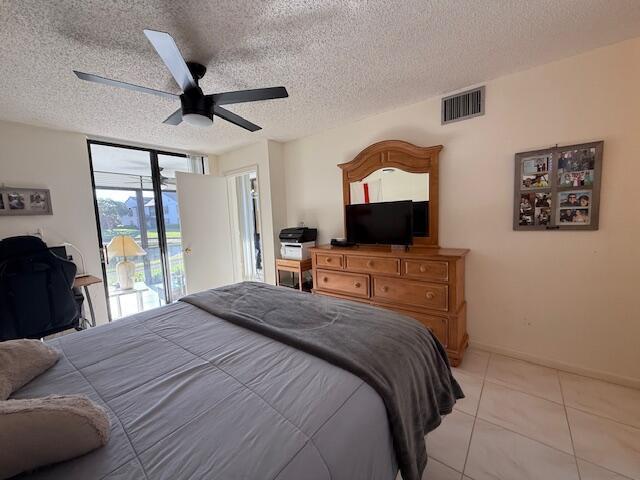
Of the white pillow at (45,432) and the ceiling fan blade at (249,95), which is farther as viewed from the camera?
the ceiling fan blade at (249,95)

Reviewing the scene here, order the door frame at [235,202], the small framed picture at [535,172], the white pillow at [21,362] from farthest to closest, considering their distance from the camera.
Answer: the door frame at [235,202], the small framed picture at [535,172], the white pillow at [21,362]

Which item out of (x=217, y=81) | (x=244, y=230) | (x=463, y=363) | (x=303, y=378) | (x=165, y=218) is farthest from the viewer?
(x=244, y=230)

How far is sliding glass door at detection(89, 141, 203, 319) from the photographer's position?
3195mm

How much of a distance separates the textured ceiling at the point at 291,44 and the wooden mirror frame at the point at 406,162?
46 centimetres

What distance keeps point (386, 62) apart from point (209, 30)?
3.75ft

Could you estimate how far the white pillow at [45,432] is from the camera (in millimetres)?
582

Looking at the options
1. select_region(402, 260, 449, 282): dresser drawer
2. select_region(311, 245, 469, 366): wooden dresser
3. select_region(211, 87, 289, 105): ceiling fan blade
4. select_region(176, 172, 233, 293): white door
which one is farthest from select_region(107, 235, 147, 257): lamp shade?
select_region(402, 260, 449, 282): dresser drawer

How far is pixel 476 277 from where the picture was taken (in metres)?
2.37

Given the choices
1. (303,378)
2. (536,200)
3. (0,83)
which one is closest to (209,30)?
(0,83)

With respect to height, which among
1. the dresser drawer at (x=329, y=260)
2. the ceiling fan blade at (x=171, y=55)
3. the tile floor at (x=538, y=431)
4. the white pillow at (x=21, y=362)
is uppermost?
the ceiling fan blade at (x=171, y=55)

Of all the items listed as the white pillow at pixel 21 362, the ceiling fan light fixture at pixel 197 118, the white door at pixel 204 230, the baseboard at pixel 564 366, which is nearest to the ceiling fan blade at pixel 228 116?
the ceiling fan light fixture at pixel 197 118

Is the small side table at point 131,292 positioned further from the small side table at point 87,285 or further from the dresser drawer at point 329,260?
the dresser drawer at point 329,260

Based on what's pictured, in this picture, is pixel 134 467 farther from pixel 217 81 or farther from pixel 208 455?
pixel 217 81

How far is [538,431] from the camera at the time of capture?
1.52m
